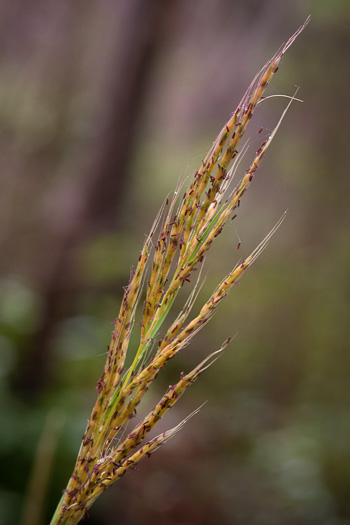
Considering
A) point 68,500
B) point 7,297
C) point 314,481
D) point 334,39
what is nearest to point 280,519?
point 314,481

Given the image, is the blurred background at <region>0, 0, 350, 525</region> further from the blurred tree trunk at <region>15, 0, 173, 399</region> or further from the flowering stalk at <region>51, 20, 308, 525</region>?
the flowering stalk at <region>51, 20, 308, 525</region>

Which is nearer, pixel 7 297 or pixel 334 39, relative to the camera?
pixel 7 297

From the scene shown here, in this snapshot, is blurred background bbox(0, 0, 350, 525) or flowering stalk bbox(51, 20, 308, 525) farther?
blurred background bbox(0, 0, 350, 525)

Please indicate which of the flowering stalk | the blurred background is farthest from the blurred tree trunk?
the flowering stalk

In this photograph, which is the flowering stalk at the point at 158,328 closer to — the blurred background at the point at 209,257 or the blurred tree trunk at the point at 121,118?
the blurred background at the point at 209,257

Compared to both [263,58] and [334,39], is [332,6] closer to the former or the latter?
[334,39]
